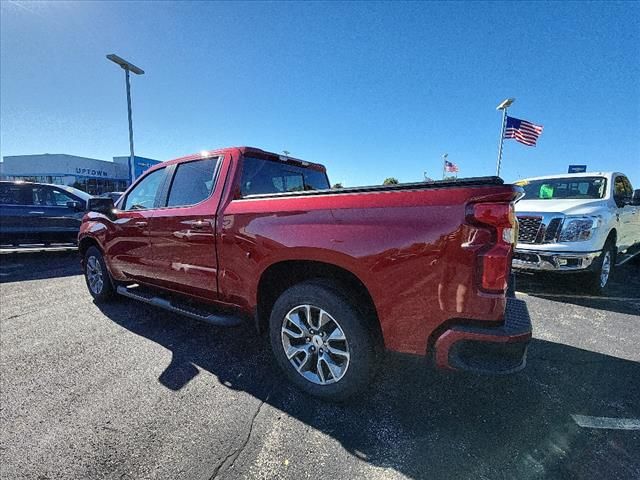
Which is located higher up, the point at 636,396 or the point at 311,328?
the point at 311,328

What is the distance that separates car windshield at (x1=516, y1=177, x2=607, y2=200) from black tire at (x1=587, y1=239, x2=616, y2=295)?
900 millimetres

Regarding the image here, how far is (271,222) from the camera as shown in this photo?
240cm

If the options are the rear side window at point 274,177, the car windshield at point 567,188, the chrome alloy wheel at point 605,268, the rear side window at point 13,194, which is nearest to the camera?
the rear side window at point 274,177

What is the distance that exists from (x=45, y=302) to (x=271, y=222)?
15.5 feet

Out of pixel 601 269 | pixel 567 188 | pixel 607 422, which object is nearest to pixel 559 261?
pixel 601 269

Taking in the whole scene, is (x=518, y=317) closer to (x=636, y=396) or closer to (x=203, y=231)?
(x=636, y=396)

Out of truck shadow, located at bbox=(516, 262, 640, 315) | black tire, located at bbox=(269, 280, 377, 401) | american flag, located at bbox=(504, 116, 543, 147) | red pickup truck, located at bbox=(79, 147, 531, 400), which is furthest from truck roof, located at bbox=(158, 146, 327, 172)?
american flag, located at bbox=(504, 116, 543, 147)

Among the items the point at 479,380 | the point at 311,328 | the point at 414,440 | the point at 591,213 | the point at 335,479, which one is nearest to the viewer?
the point at 335,479

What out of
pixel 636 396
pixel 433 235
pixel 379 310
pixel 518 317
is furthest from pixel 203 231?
pixel 636 396

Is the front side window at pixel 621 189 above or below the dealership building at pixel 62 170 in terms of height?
below

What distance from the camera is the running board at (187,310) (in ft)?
9.12

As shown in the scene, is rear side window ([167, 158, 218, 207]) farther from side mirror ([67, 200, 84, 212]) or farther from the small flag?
the small flag

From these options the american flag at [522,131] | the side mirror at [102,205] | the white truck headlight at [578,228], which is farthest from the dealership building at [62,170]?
the white truck headlight at [578,228]

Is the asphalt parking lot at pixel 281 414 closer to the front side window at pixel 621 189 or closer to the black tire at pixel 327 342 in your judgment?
the black tire at pixel 327 342
